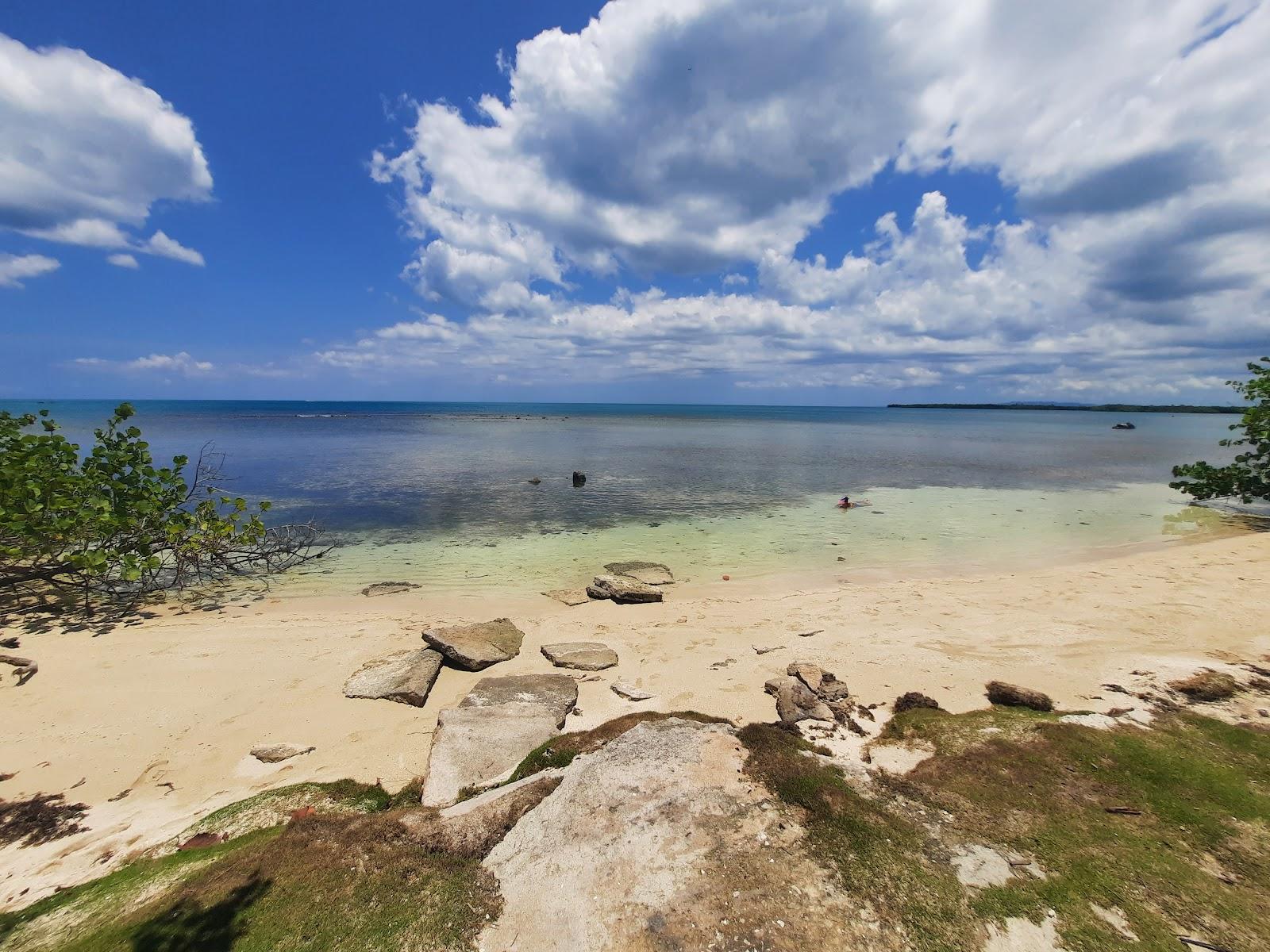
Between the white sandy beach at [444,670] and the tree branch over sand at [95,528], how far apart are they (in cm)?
190

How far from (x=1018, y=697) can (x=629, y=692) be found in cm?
555

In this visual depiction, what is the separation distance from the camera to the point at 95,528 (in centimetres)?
1168

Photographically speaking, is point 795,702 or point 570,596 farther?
point 570,596

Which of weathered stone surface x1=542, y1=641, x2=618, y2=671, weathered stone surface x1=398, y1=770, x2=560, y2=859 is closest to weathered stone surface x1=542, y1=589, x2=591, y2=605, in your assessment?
weathered stone surface x1=542, y1=641, x2=618, y2=671

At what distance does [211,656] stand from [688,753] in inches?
380

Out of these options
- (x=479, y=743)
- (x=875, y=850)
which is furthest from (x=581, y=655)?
(x=875, y=850)

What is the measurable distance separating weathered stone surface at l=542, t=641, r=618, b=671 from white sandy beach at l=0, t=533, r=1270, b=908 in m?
0.22

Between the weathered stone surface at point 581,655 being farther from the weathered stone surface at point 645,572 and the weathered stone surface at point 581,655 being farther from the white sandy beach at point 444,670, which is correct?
the weathered stone surface at point 645,572

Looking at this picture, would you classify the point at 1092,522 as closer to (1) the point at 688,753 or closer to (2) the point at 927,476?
(2) the point at 927,476

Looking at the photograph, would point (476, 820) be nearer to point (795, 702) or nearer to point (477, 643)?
point (795, 702)

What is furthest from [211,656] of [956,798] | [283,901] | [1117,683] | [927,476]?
[927,476]

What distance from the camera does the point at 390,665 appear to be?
893 centimetres

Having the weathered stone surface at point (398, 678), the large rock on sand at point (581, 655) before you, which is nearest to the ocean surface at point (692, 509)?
the large rock on sand at point (581, 655)

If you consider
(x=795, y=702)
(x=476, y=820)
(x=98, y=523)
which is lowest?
(x=795, y=702)
